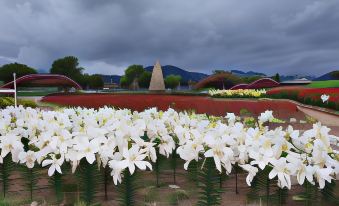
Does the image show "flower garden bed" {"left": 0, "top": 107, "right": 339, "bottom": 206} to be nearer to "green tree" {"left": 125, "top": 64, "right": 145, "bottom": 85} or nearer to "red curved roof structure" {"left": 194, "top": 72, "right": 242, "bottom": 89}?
"red curved roof structure" {"left": 194, "top": 72, "right": 242, "bottom": 89}

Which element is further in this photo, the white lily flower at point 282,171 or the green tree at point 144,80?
the green tree at point 144,80

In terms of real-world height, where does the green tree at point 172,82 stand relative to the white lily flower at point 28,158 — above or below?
above

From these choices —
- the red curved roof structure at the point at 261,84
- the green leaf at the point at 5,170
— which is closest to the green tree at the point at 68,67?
the red curved roof structure at the point at 261,84

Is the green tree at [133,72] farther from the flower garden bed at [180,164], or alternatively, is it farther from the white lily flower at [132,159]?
the white lily flower at [132,159]

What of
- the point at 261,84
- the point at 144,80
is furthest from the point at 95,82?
the point at 261,84

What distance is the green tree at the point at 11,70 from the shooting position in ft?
198

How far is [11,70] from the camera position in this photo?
61.2 metres

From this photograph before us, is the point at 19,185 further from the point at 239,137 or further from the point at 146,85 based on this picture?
the point at 146,85

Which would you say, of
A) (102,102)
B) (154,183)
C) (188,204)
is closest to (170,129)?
(154,183)

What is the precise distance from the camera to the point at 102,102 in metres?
11.5

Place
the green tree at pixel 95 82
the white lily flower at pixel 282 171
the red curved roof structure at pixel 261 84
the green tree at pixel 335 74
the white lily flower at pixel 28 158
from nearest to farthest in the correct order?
the white lily flower at pixel 282 171 < the white lily flower at pixel 28 158 < the red curved roof structure at pixel 261 84 < the green tree at pixel 335 74 < the green tree at pixel 95 82

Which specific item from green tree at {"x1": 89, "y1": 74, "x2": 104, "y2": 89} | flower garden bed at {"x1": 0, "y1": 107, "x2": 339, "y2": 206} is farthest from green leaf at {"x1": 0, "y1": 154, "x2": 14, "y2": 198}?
green tree at {"x1": 89, "y1": 74, "x2": 104, "y2": 89}

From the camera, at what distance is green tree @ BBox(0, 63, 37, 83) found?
198 feet

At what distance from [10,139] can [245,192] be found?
1895 mm
